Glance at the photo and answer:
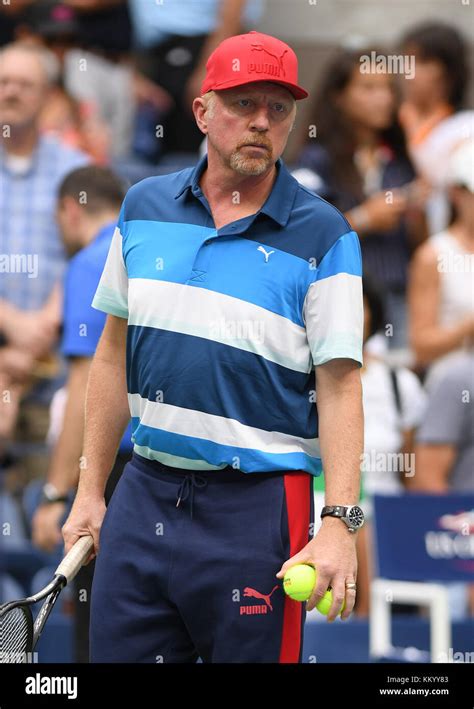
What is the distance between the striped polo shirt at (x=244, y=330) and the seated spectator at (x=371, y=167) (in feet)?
14.1

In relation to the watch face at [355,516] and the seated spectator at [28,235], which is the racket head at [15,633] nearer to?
the watch face at [355,516]

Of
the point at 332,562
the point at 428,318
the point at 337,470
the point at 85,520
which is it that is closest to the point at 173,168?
the point at 428,318

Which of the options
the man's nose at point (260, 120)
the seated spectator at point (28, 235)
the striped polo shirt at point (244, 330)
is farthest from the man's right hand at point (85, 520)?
the seated spectator at point (28, 235)

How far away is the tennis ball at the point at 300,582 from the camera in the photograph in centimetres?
340

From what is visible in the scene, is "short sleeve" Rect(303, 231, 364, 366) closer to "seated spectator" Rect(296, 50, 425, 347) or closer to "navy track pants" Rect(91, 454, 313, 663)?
"navy track pants" Rect(91, 454, 313, 663)

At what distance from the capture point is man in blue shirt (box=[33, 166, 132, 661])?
536 cm

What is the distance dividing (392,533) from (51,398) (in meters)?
2.14

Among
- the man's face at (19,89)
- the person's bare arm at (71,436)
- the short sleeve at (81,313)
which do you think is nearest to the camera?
the short sleeve at (81,313)

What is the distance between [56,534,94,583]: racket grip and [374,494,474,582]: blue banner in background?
9.05 feet

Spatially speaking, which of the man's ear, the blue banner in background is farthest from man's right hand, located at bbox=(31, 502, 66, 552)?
the man's ear

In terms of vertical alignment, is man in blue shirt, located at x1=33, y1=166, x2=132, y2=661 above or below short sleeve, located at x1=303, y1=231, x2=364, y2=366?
above

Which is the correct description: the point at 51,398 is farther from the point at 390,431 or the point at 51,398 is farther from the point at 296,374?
the point at 296,374

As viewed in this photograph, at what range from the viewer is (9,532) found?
23.7 ft
